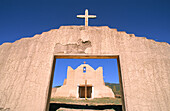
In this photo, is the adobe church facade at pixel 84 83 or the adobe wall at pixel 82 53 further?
the adobe church facade at pixel 84 83

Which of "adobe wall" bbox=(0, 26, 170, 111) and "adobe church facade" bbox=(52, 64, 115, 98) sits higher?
"adobe church facade" bbox=(52, 64, 115, 98)

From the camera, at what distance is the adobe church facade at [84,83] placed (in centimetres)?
1592

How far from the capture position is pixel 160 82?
10.6 feet

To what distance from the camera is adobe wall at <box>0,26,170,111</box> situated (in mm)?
3088

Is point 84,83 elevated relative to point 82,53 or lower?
elevated

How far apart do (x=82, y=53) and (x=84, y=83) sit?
13.3 m

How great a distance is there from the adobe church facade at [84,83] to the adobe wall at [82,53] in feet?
42.5

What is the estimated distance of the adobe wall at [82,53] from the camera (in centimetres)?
309

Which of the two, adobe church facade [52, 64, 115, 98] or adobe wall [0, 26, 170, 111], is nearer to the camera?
adobe wall [0, 26, 170, 111]

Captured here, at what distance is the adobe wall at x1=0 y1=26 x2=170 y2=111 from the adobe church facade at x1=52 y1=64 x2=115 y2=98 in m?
12.9

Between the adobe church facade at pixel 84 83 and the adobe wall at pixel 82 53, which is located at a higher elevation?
the adobe church facade at pixel 84 83

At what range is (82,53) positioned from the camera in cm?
369

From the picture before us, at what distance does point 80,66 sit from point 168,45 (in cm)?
1434

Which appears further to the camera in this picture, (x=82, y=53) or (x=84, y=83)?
(x=84, y=83)
